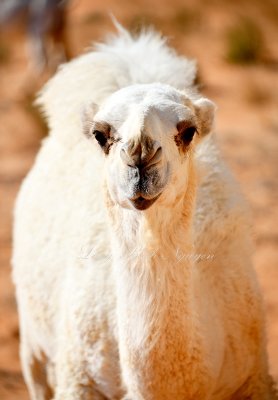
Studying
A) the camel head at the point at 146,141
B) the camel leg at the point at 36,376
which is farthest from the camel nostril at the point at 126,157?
the camel leg at the point at 36,376

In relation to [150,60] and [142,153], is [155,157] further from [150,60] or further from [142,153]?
[150,60]

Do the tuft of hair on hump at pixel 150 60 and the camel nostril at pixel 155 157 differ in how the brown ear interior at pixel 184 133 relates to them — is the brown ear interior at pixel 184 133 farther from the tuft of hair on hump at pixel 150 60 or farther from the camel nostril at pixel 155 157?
the tuft of hair on hump at pixel 150 60

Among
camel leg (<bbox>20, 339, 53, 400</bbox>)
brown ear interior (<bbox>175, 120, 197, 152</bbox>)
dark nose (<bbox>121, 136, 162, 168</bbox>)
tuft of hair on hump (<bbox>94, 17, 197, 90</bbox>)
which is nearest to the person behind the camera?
dark nose (<bbox>121, 136, 162, 168</bbox>)

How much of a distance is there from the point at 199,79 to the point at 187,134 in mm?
8882

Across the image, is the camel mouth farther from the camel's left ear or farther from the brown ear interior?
the camel's left ear

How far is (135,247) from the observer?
140 inches

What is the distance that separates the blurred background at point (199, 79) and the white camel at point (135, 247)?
1.65 meters

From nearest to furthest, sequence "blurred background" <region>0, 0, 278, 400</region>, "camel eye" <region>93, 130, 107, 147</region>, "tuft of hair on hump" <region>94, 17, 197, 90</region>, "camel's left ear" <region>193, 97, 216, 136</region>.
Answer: "camel eye" <region>93, 130, 107, 147</region>, "camel's left ear" <region>193, 97, 216, 136</region>, "tuft of hair on hump" <region>94, 17, 197, 90</region>, "blurred background" <region>0, 0, 278, 400</region>

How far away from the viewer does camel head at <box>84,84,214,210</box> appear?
3180mm

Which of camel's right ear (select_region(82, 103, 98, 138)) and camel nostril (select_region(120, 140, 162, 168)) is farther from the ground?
camel's right ear (select_region(82, 103, 98, 138))

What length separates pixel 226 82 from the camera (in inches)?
512

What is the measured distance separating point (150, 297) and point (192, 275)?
0.27 m

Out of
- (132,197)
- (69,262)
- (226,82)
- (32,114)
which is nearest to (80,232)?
(69,262)

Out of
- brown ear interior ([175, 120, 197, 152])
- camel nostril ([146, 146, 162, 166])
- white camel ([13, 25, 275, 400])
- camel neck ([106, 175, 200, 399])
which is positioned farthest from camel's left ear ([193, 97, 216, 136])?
camel nostril ([146, 146, 162, 166])
